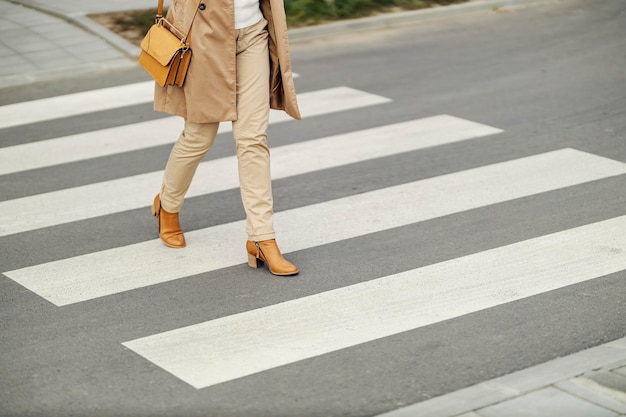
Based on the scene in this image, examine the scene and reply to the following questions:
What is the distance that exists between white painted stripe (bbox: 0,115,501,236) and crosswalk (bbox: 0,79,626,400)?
0.6 inches

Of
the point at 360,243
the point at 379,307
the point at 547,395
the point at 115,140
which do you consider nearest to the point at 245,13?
the point at 360,243

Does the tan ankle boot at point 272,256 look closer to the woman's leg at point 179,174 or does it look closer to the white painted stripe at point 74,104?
the woman's leg at point 179,174

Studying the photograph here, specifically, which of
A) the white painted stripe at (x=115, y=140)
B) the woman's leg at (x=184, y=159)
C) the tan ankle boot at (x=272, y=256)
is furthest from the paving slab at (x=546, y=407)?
the white painted stripe at (x=115, y=140)

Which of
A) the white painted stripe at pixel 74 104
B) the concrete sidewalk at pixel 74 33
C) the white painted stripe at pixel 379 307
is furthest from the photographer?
the concrete sidewalk at pixel 74 33

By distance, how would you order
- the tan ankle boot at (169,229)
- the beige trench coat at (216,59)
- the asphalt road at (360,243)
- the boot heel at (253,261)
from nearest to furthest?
1. the asphalt road at (360,243)
2. the beige trench coat at (216,59)
3. the boot heel at (253,261)
4. the tan ankle boot at (169,229)

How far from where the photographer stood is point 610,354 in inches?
198

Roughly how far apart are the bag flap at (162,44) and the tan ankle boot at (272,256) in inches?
42.0

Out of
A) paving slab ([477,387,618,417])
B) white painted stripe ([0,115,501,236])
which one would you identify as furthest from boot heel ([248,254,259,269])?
paving slab ([477,387,618,417])

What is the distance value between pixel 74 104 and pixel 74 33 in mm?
2268

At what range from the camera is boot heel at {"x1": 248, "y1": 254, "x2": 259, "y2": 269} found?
617 centimetres

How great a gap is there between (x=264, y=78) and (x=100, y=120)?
367 centimetres

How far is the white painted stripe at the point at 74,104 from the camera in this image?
9445mm

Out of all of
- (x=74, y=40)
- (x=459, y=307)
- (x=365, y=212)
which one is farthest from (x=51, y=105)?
(x=459, y=307)

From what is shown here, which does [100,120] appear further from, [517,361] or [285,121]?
[517,361]
